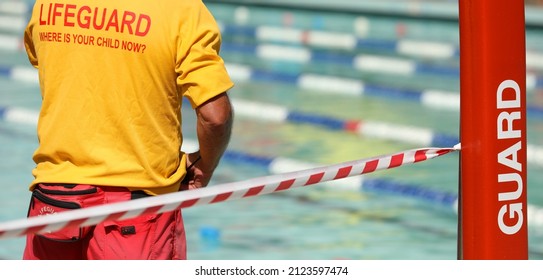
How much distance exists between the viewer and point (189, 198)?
2.96 meters

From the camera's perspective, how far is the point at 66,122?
3.19m

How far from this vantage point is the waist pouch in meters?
3.12

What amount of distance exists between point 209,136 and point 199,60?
0.81 feet

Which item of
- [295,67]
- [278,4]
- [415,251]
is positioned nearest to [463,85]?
[415,251]

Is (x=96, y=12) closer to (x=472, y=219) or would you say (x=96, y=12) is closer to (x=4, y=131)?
(x=472, y=219)

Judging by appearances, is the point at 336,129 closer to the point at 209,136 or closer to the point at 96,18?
the point at 209,136

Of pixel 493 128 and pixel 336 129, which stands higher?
pixel 336 129

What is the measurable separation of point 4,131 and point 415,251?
4207mm

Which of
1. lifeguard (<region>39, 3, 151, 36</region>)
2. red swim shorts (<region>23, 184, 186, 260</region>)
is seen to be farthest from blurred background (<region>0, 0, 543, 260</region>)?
lifeguard (<region>39, 3, 151, 36</region>)

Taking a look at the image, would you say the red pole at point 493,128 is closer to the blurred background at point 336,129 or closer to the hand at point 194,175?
the hand at point 194,175

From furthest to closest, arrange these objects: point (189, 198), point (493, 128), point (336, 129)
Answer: point (336, 129)
point (493, 128)
point (189, 198)

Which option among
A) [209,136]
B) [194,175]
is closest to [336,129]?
[194,175]

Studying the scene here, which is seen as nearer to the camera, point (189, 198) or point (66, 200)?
point (189, 198)

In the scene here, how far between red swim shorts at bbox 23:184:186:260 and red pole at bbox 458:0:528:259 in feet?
2.85
